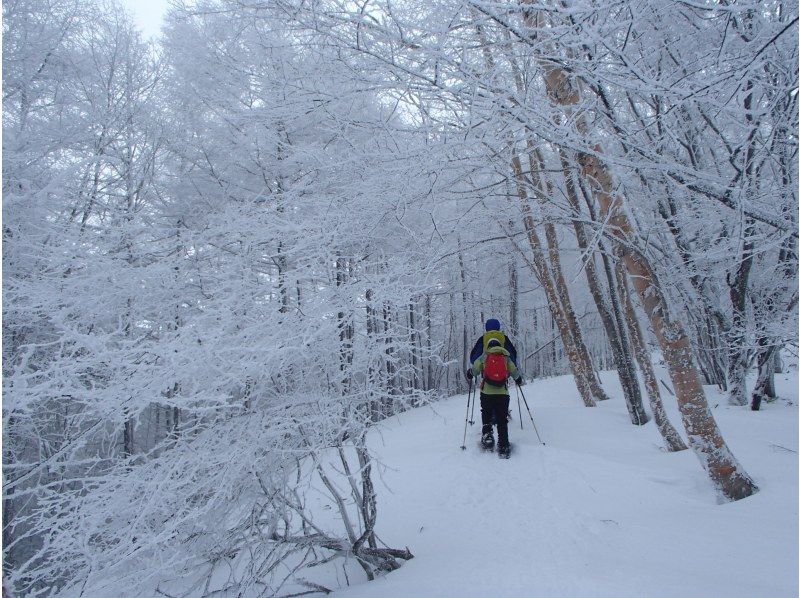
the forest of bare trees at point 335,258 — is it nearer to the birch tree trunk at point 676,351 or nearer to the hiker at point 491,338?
the birch tree trunk at point 676,351

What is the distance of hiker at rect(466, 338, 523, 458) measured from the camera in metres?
6.15

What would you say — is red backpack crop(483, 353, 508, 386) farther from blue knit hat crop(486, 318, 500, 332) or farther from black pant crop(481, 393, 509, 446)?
blue knit hat crop(486, 318, 500, 332)

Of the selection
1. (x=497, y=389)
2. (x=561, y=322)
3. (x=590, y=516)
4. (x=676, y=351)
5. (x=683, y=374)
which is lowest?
(x=590, y=516)

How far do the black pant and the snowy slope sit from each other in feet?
0.99

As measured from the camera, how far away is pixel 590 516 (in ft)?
14.5

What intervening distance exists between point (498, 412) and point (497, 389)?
0.30m

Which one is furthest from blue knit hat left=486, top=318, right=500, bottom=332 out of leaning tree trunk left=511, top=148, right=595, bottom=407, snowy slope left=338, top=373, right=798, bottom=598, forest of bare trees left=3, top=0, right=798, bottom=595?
leaning tree trunk left=511, top=148, right=595, bottom=407

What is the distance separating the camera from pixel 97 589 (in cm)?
286

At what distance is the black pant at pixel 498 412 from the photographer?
6.14 meters

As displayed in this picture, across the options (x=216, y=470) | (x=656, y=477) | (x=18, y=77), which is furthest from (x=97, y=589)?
(x=18, y=77)

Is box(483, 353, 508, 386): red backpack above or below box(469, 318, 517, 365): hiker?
below

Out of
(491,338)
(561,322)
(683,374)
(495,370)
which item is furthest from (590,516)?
(561,322)

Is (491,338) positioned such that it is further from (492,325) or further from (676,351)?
(676,351)

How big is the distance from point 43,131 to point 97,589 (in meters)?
6.22
